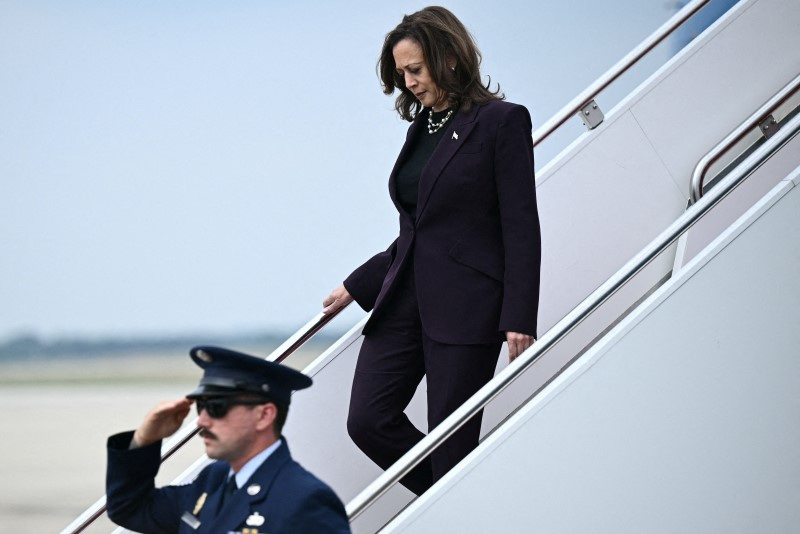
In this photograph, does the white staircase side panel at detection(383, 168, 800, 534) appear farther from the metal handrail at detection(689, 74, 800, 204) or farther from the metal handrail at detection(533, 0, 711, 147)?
the metal handrail at detection(533, 0, 711, 147)

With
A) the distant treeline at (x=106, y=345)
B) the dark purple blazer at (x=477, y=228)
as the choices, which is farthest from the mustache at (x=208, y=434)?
the distant treeline at (x=106, y=345)

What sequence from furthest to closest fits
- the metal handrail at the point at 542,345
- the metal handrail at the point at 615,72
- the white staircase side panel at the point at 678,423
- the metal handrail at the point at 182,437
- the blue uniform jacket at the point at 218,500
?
the metal handrail at the point at 615,72
the metal handrail at the point at 182,437
the white staircase side panel at the point at 678,423
the metal handrail at the point at 542,345
the blue uniform jacket at the point at 218,500

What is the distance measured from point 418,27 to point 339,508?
49.9 inches

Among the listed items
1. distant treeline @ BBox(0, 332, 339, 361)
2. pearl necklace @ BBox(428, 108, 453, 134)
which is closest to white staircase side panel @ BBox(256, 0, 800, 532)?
pearl necklace @ BBox(428, 108, 453, 134)

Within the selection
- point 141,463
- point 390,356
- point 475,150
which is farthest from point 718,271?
point 141,463

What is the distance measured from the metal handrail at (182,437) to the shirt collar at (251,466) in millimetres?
703

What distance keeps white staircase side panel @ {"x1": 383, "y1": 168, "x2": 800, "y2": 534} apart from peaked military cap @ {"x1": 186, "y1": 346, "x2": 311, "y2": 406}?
19.5 inches

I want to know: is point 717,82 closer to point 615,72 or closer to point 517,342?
point 615,72

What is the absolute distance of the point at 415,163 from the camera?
10.8ft

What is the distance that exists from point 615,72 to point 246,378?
2.21 meters

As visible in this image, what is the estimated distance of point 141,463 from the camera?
2578 mm

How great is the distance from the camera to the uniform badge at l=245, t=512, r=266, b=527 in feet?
7.95

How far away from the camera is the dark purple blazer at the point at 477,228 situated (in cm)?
305

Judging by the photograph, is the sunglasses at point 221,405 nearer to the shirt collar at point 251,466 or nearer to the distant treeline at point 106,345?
the shirt collar at point 251,466
